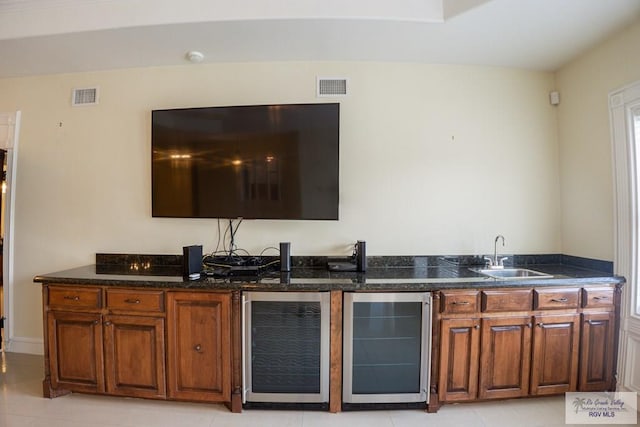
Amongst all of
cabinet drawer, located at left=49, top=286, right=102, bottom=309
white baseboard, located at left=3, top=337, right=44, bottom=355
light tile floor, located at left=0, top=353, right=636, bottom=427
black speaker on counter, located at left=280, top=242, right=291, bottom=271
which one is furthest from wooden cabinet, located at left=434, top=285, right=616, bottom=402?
white baseboard, located at left=3, top=337, right=44, bottom=355

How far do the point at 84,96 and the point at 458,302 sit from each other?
12.7ft

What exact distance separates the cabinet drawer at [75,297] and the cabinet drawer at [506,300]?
2849mm

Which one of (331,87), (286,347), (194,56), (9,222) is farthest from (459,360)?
(9,222)

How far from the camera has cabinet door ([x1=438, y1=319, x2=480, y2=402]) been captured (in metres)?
1.97

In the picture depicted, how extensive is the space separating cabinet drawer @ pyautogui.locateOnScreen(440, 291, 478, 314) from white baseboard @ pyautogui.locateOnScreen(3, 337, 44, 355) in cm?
389

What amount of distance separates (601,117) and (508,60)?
35.6 inches

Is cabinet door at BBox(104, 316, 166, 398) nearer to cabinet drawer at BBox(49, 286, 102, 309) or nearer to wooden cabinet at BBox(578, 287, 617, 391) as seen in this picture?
cabinet drawer at BBox(49, 286, 102, 309)

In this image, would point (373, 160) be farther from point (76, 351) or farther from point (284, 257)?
point (76, 351)

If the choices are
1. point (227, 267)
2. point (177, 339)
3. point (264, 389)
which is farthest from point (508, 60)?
point (177, 339)

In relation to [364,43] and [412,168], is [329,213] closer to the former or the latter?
[412,168]

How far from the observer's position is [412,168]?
2602mm

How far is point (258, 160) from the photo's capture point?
2.40 m

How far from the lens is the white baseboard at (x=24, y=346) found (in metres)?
2.81

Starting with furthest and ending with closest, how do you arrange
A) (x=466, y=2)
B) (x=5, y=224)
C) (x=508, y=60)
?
(x=5, y=224)
(x=508, y=60)
(x=466, y=2)
